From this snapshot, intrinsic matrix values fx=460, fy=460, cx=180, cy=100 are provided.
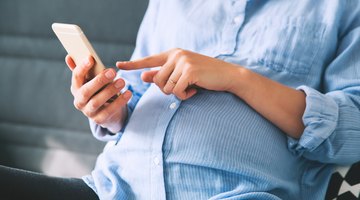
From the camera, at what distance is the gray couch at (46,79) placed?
56.2 inches

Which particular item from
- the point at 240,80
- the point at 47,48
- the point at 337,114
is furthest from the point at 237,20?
the point at 47,48

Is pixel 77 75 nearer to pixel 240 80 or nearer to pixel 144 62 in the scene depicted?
pixel 144 62

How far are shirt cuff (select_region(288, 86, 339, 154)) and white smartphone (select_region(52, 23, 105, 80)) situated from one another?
383 mm

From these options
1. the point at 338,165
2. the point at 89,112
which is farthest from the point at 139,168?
the point at 338,165

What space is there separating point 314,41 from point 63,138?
2.95 ft

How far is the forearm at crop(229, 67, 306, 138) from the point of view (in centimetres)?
85

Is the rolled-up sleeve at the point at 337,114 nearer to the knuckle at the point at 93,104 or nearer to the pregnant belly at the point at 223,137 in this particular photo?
the pregnant belly at the point at 223,137

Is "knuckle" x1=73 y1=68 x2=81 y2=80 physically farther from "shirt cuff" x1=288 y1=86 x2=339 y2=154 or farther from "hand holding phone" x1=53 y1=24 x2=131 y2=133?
"shirt cuff" x1=288 y1=86 x2=339 y2=154

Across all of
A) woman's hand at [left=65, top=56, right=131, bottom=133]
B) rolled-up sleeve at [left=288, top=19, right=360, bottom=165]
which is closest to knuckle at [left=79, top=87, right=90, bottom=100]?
woman's hand at [left=65, top=56, right=131, bottom=133]

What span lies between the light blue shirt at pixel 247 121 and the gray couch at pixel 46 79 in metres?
0.44

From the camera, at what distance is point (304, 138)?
843 millimetres

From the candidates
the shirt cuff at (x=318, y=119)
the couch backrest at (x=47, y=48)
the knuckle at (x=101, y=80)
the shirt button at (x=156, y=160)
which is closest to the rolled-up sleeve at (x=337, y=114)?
the shirt cuff at (x=318, y=119)

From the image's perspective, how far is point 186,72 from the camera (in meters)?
0.82

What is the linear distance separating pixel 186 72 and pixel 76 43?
200mm
